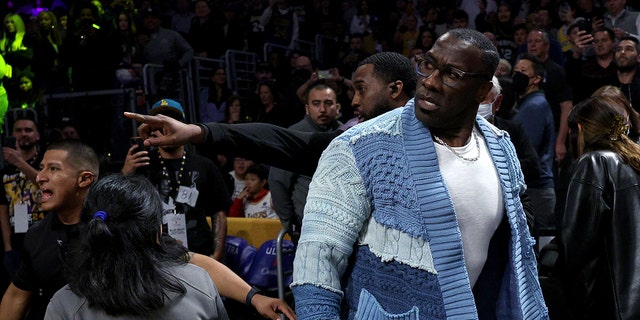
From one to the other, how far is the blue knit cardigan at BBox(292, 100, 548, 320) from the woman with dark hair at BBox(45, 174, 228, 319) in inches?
26.2

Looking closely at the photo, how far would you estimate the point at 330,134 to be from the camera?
11.5 ft

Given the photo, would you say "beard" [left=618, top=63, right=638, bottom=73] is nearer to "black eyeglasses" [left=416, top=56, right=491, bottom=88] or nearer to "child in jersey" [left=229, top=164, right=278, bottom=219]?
"child in jersey" [left=229, top=164, right=278, bottom=219]

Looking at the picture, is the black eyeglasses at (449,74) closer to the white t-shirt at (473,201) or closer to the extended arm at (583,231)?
the white t-shirt at (473,201)

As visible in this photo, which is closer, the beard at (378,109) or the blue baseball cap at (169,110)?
the beard at (378,109)

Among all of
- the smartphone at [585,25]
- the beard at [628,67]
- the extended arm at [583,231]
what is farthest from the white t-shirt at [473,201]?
the smartphone at [585,25]

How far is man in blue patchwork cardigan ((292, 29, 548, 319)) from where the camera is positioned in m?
2.56

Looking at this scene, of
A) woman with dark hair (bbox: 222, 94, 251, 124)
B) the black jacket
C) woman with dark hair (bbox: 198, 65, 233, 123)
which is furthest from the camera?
woman with dark hair (bbox: 198, 65, 233, 123)

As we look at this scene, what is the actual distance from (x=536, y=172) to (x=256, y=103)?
18.7 feet

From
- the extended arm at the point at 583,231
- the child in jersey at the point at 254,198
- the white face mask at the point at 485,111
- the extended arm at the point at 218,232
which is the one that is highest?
the white face mask at the point at 485,111

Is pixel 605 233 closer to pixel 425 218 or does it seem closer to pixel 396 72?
pixel 396 72

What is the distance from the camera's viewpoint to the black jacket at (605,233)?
13.9 feet

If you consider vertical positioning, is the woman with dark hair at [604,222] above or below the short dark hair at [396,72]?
below

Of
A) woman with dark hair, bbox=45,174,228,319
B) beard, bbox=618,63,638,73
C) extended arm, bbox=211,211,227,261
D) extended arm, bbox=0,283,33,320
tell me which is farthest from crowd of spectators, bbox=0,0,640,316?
woman with dark hair, bbox=45,174,228,319

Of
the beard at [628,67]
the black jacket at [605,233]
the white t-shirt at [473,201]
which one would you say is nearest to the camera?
the white t-shirt at [473,201]
